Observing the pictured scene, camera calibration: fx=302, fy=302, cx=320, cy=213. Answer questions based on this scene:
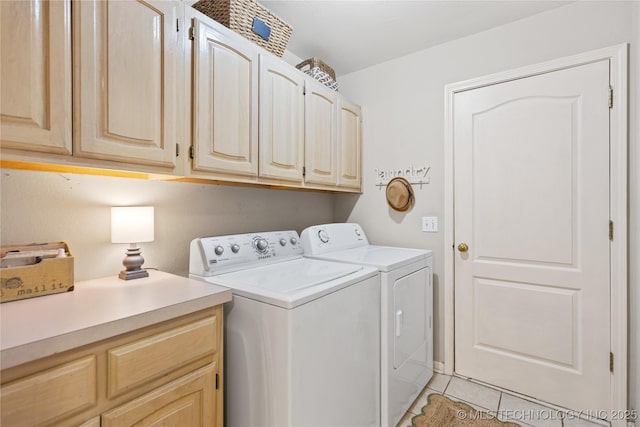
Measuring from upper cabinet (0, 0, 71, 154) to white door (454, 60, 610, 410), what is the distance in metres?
2.21

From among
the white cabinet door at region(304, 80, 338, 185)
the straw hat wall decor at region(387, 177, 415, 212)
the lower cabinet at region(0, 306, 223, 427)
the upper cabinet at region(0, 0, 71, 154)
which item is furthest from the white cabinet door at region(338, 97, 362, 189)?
the upper cabinet at region(0, 0, 71, 154)

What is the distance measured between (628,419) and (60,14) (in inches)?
127

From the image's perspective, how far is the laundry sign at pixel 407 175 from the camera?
7.75 feet

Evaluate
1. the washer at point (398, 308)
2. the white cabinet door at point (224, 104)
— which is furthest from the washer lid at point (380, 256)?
the white cabinet door at point (224, 104)

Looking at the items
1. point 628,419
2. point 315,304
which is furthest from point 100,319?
point 628,419

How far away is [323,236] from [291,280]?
817 mm

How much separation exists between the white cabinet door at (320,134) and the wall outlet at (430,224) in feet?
2.53

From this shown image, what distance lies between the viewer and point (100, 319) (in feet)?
2.91

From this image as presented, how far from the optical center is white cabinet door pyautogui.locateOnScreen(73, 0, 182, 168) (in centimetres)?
104

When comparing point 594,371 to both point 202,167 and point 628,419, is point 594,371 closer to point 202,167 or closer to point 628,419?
point 628,419

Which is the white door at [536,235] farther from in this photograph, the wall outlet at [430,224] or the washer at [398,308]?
the washer at [398,308]

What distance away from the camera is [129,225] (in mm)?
1368

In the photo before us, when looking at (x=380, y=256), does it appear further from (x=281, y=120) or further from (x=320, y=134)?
(x=281, y=120)

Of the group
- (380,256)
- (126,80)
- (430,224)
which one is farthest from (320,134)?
(126,80)
